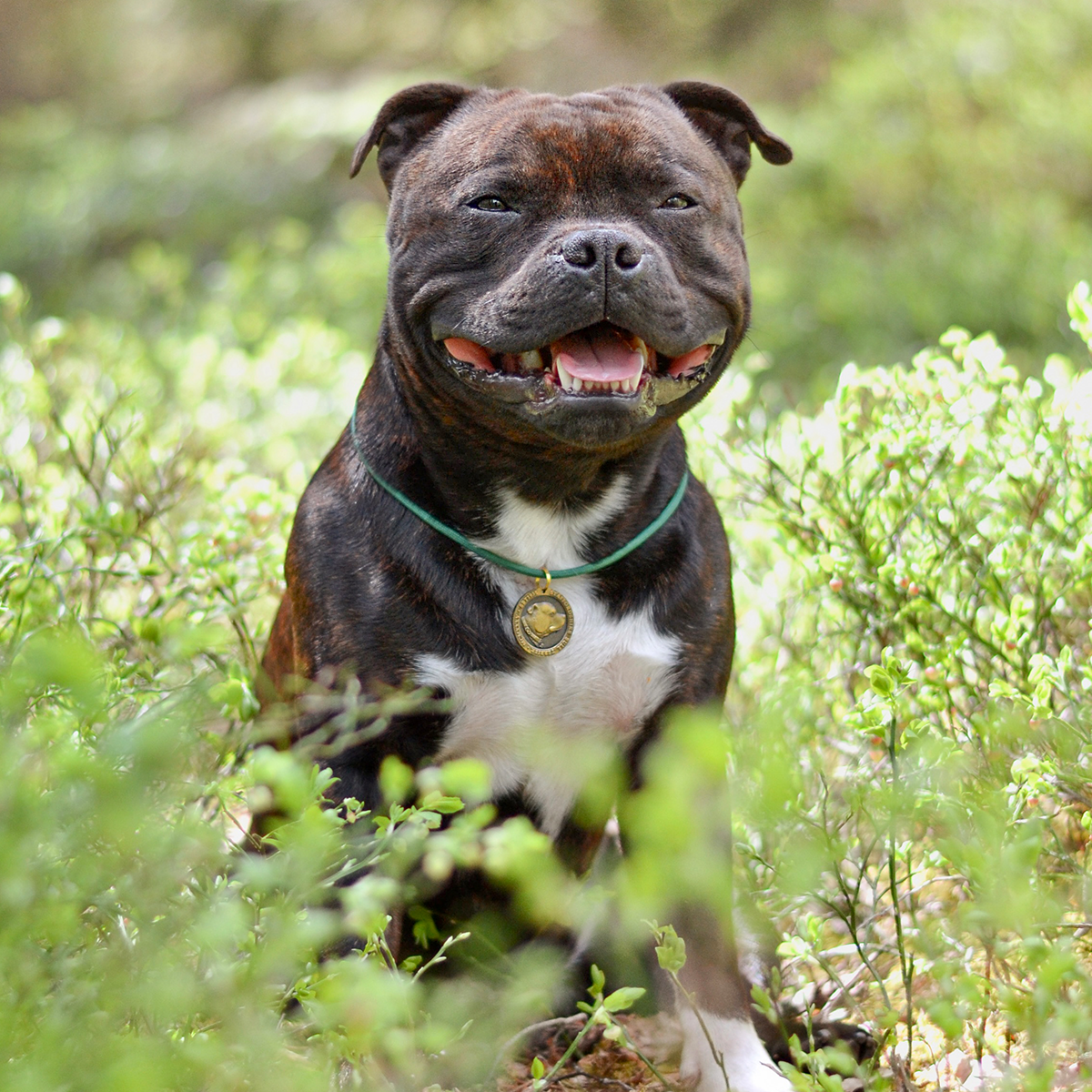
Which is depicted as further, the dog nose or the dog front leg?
the dog front leg

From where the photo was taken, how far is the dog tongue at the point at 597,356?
2.62 meters

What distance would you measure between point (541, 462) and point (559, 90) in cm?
1191

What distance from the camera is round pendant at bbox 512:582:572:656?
2.70 m

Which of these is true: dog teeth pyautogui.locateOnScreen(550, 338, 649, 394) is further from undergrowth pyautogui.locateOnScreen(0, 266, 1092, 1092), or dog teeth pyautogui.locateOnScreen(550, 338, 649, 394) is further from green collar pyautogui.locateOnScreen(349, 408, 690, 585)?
undergrowth pyautogui.locateOnScreen(0, 266, 1092, 1092)

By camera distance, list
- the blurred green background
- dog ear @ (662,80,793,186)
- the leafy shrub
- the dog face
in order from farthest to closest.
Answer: the blurred green background
dog ear @ (662,80,793,186)
the dog face
the leafy shrub

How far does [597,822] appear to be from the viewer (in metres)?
2.87

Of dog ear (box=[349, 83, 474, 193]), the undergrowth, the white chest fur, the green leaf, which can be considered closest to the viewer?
the undergrowth

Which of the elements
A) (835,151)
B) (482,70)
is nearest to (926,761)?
(835,151)

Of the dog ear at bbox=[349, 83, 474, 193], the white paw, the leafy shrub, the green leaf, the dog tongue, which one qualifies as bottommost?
the white paw

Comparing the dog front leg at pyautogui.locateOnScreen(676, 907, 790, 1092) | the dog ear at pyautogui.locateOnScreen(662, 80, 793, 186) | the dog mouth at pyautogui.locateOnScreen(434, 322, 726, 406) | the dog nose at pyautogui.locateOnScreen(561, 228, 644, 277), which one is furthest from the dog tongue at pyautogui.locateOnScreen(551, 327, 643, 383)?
the dog front leg at pyautogui.locateOnScreen(676, 907, 790, 1092)

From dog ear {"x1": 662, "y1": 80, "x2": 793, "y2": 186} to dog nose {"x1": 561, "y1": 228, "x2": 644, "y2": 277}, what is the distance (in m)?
0.64

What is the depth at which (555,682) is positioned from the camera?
2709 mm

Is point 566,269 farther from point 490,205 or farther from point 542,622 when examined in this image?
point 542,622

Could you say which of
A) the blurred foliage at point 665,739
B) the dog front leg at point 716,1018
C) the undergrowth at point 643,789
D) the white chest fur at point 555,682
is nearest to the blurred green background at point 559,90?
the blurred foliage at point 665,739
